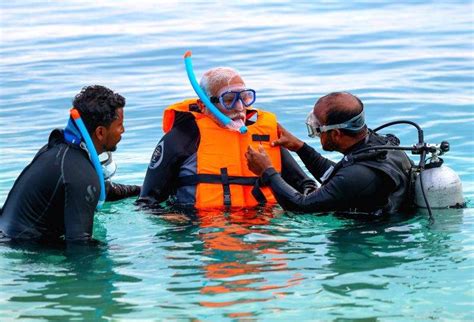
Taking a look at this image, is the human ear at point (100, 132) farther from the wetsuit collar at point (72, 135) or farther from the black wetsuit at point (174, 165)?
the black wetsuit at point (174, 165)

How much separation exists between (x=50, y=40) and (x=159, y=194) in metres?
8.76

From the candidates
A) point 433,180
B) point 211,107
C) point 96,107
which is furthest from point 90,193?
point 433,180

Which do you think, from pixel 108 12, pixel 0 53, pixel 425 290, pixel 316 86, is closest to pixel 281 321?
pixel 425 290

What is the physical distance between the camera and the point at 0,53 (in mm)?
14766

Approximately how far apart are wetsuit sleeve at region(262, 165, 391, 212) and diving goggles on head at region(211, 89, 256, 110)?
59 cm

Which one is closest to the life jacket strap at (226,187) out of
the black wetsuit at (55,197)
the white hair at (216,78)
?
the white hair at (216,78)

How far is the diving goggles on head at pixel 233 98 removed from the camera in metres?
7.04

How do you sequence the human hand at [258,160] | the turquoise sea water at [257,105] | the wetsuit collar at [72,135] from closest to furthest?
the turquoise sea water at [257,105]
the wetsuit collar at [72,135]
the human hand at [258,160]

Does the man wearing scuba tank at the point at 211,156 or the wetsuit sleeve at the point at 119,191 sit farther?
the wetsuit sleeve at the point at 119,191

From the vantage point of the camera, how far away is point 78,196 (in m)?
5.91

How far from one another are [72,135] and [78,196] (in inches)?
14.0

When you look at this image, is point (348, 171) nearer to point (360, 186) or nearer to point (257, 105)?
point (360, 186)

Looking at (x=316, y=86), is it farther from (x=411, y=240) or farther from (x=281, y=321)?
(x=281, y=321)

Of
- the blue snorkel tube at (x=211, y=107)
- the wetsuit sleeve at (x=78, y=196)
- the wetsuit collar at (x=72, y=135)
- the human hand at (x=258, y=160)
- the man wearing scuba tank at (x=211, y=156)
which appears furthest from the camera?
the man wearing scuba tank at (x=211, y=156)
